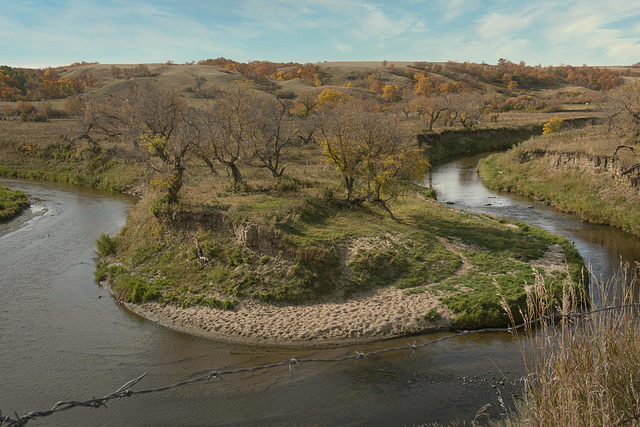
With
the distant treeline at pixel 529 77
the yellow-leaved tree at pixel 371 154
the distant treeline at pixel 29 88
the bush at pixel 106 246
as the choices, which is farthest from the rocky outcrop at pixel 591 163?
the distant treeline at pixel 529 77

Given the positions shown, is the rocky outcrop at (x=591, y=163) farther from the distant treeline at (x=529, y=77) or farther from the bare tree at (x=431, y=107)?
the distant treeline at (x=529, y=77)

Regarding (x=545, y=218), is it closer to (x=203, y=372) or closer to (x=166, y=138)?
(x=203, y=372)

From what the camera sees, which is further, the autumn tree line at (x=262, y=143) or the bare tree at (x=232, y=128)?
the bare tree at (x=232, y=128)

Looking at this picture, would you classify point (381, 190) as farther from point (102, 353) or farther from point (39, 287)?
point (39, 287)

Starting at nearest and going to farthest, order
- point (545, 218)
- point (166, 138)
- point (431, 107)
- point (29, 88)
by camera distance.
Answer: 1. point (166, 138)
2. point (545, 218)
3. point (431, 107)
4. point (29, 88)

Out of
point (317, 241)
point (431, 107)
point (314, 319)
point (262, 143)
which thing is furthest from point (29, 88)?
point (314, 319)

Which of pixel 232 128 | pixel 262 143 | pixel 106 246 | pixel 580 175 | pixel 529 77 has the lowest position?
pixel 106 246

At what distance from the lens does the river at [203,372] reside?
38.4 ft

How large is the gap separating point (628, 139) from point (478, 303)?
32.1 meters

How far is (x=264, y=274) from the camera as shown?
18203 millimetres

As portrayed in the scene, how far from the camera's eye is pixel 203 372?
1359cm

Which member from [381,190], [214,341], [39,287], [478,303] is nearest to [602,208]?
[381,190]

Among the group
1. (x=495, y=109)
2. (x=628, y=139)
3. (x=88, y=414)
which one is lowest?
(x=88, y=414)

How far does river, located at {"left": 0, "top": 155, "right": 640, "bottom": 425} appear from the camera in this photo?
11711mm
